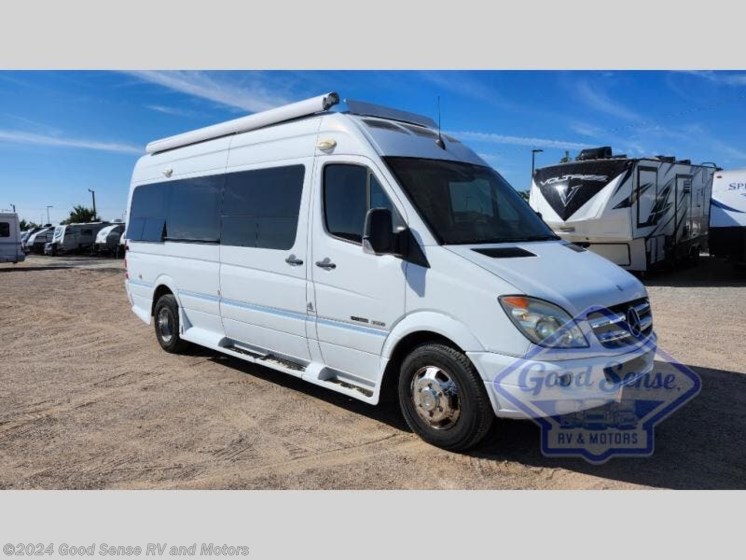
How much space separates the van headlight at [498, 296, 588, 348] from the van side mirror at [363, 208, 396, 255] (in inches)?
38.1

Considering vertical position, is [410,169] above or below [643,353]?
above

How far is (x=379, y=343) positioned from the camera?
4.62 metres

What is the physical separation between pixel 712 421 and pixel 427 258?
9.70 feet

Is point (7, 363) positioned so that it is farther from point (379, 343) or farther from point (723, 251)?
point (723, 251)

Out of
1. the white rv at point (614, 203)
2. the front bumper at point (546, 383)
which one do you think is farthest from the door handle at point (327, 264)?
the white rv at point (614, 203)

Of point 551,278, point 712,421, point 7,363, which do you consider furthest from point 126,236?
point 712,421

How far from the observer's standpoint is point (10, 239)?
87.1ft

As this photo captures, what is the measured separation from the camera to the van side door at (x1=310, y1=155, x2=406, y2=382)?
14.9 ft

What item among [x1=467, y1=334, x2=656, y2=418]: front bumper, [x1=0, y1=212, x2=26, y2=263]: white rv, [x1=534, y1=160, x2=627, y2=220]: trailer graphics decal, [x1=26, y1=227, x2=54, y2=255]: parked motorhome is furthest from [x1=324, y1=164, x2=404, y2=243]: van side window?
[x1=26, y1=227, x2=54, y2=255]: parked motorhome

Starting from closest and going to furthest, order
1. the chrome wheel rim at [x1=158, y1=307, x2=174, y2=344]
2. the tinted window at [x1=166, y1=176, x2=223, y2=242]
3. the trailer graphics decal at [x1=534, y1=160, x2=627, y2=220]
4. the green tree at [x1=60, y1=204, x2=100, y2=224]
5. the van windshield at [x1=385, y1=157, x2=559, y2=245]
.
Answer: the van windshield at [x1=385, y1=157, x2=559, y2=245] → the tinted window at [x1=166, y1=176, x2=223, y2=242] → the chrome wheel rim at [x1=158, y1=307, x2=174, y2=344] → the trailer graphics decal at [x1=534, y1=160, x2=627, y2=220] → the green tree at [x1=60, y1=204, x2=100, y2=224]

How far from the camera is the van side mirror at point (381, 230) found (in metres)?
4.25

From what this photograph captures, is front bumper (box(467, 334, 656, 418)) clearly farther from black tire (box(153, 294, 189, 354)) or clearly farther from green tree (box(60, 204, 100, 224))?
green tree (box(60, 204, 100, 224))

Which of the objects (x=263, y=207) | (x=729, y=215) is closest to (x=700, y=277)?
(x=729, y=215)

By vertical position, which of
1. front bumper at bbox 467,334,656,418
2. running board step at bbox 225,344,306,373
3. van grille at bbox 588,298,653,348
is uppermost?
van grille at bbox 588,298,653,348
